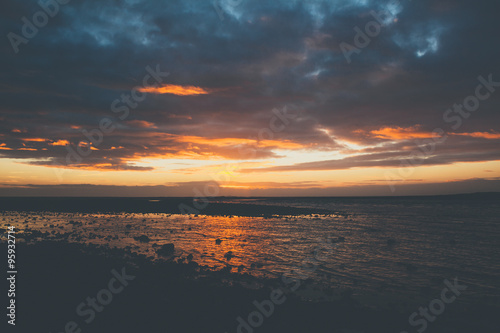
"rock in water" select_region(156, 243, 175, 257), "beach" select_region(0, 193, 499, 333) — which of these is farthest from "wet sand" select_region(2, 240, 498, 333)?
"rock in water" select_region(156, 243, 175, 257)

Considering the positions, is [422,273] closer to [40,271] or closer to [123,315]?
[123,315]

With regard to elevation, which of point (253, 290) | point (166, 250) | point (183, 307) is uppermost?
point (183, 307)

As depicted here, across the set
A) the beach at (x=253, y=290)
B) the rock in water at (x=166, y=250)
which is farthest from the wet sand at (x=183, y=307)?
the rock in water at (x=166, y=250)

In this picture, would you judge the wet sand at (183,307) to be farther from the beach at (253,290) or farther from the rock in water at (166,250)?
the rock in water at (166,250)

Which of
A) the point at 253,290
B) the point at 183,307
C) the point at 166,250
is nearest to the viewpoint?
the point at 183,307

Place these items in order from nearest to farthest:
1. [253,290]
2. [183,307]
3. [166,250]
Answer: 1. [183,307]
2. [253,290]
3. [166,250]

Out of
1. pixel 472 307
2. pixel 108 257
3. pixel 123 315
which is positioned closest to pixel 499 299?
pixel 472 307

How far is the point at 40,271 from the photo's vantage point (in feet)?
50.9

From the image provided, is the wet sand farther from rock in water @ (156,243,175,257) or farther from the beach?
rock in water @ (156,243,175,257)

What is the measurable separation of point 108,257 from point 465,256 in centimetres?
2696

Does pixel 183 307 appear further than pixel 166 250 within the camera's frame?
No

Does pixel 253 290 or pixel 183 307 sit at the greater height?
pixel 183 307

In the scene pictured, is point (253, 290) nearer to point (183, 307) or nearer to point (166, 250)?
point (183, 307)

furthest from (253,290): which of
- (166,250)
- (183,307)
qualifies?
(166,250)
